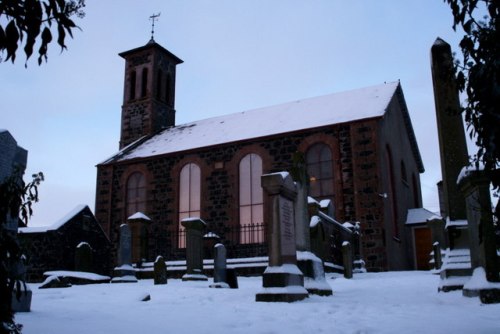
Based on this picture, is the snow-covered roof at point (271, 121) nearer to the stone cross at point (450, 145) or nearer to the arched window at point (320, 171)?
the arched window at point (320, 171)

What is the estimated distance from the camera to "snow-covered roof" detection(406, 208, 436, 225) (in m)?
→ 21.4

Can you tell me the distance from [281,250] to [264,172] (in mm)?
12525

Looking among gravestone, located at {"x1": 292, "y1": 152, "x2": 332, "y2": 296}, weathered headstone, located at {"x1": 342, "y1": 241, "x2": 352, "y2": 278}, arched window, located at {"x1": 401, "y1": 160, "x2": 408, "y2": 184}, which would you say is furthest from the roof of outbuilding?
gravestone, located at {"x1": 292, "y1": 152, "x2": 332, "y2": 296}

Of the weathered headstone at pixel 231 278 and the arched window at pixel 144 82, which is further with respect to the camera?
the arched window at pixel 144 82

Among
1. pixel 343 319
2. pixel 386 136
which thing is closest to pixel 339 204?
pixel 386 136

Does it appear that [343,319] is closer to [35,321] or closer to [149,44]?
[35,321]

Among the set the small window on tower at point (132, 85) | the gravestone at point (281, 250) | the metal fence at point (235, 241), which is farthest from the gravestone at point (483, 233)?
the small window on tower at point (132, 85)

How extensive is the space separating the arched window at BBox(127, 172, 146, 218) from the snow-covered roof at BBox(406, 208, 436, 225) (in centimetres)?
1237

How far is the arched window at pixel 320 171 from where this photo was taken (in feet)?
63.2

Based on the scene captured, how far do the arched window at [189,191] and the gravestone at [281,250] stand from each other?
1347 cm

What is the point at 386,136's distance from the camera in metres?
19.8

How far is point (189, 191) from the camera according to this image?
73.4 feet

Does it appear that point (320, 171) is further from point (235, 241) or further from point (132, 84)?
point (132, 84)

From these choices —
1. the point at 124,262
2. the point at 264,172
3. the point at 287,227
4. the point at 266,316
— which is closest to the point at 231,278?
the point at 287,227
